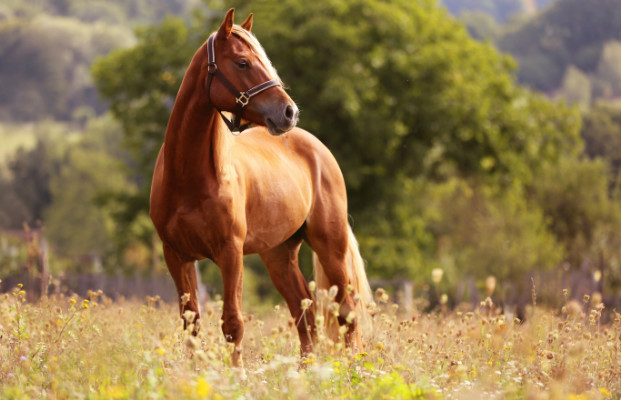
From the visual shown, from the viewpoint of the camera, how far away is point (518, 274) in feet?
81.7

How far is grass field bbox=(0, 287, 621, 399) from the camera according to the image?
163 inches

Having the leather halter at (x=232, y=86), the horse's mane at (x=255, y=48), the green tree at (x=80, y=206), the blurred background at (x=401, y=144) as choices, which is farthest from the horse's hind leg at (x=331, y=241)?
the green tree at (x=80, y=206)

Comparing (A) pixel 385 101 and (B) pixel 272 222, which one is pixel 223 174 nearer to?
(B) pixel 272 222

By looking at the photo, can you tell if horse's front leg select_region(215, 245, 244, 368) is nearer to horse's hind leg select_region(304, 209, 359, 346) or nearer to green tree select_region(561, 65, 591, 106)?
horse's hind leg select_region(304, 209, 359, 346)

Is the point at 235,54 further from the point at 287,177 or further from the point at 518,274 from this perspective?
the point at 518,274

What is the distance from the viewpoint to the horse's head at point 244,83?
538 cm

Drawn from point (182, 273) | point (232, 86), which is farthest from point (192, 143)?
point (182, 273)

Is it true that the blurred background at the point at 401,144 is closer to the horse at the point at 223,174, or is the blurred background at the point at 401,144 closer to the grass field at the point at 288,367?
the grass field at the point at 288,367

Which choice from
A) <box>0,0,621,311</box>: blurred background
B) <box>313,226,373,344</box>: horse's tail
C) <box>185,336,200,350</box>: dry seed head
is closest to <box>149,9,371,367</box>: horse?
<box>185,336,200,350</box>: dry seed head

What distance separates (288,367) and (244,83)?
6.61ft

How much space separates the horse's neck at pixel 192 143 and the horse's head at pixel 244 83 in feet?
0.51

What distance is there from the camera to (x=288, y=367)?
16.5ft

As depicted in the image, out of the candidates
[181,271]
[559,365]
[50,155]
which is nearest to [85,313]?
[181,271]

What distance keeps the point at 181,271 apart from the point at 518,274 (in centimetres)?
2062
